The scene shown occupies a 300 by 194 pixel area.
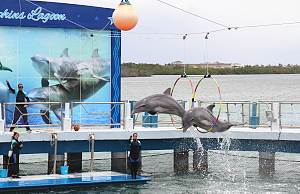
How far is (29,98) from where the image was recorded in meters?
20.7

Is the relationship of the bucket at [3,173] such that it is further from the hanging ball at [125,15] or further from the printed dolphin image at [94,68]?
the hanging ball at [125,15]

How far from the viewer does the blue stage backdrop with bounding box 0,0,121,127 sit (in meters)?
20.3

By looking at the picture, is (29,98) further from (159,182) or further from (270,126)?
(270,126)

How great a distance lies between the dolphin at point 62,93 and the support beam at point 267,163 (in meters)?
6.63

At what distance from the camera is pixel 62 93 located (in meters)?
21.0

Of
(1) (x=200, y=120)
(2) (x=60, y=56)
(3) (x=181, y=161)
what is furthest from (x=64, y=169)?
(1) (x=200, y=120)

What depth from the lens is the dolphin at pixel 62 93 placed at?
20625mm

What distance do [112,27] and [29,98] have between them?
4140mm

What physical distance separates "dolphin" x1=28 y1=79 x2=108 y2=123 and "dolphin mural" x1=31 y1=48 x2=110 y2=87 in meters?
0.20

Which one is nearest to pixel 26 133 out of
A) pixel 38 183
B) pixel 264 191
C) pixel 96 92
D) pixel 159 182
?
pixel 38 183

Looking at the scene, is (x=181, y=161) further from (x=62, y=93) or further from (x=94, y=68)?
(x=62, y=93)

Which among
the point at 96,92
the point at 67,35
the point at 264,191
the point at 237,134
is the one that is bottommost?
the point at 264,191

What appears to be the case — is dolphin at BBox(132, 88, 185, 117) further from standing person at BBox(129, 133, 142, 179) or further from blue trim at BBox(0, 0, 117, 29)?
blue trim at BBox(0, 0, 117, 29)

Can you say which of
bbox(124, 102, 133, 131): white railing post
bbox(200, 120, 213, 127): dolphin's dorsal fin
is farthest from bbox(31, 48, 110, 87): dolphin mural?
bbox(200, 120, 213, 127): dolphin's dorsal fin
